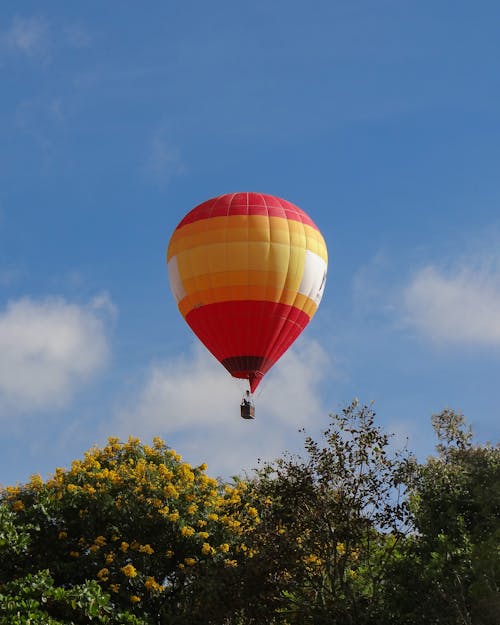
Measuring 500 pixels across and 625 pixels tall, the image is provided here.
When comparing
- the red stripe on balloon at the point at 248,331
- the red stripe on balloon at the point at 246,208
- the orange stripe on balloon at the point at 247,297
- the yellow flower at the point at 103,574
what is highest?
the red stripe on balloon at the point at 246,208

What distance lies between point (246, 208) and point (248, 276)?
264 cm

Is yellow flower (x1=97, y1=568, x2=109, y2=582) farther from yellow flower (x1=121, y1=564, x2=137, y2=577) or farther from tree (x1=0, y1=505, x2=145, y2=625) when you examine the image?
tree (x1=0, y1=505, x2=145, y2=625)

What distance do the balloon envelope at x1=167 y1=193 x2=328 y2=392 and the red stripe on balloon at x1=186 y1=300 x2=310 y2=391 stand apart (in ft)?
0.12

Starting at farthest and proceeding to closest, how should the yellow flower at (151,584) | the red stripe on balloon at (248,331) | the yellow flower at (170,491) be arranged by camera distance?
1. the red stripe on balloon at (248,331)
2. the yellow flower at (170,491)
3. the yellow flower at (151,584)

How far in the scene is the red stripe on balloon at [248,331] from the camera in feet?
113

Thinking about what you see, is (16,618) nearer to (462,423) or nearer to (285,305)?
(285,305)

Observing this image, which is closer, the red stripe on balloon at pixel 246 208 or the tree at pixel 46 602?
the tree at pixel 46 602

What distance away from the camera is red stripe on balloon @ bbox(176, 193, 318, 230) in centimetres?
3475

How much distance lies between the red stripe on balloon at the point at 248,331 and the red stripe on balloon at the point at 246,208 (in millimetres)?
3421

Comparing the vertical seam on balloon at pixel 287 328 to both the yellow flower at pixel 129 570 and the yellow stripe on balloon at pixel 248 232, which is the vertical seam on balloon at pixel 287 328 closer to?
the yellow stripe on balloon at pixel 248 232

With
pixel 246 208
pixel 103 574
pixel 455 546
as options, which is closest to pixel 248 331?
pixel 246 208

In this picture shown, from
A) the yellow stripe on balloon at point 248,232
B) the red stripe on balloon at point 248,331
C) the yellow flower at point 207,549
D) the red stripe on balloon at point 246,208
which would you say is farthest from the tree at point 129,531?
the red stripe on balloon at point 246,208

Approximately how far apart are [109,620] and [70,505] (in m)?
3.87

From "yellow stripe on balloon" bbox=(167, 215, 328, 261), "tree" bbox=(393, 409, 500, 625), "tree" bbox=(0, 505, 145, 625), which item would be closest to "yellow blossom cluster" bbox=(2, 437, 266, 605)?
"tree" bbox=(0, 505, 145, 625)
